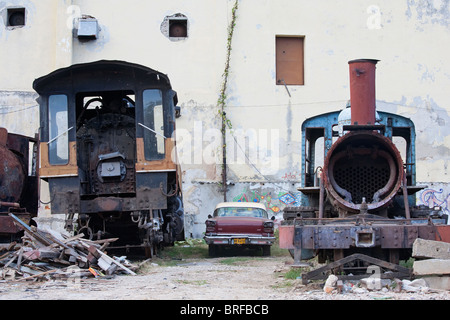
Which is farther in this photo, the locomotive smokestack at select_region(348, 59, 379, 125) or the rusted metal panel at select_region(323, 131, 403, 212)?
the locomotive smokestack at select_region(348, 59, 379, 125)

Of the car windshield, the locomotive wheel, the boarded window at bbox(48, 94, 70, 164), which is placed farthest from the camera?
the car windshield

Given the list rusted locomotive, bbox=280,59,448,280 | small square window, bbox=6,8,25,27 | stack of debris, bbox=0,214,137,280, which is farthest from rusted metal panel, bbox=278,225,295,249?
small square window, bbox=6,8,25,27

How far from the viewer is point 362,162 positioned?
920 centimetres

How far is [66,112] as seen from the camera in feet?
43.1

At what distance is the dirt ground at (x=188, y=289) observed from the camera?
7.21 meters

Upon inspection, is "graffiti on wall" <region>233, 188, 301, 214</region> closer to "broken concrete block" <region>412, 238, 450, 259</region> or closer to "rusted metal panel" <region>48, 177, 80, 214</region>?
"rusted metal panel" <region>48, 177, 80, 214</region>

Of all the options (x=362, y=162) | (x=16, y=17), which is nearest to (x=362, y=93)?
(x=362, y=162)

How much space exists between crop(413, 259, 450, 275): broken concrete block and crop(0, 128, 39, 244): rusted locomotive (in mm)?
7125

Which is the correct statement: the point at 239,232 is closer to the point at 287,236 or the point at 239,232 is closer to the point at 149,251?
the point at 149,251

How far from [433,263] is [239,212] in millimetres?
10337

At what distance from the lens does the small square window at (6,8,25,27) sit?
83.2 ft

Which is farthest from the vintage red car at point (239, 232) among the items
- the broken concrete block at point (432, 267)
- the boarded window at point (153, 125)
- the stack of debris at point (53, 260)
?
the broken concrete block at point (432, 267)

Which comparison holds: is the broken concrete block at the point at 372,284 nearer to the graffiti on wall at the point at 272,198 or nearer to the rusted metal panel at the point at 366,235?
the rusted metal panel at the point at 366,235

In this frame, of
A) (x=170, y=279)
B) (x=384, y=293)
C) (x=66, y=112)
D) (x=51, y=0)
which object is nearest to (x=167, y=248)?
(x=66, y=112)
